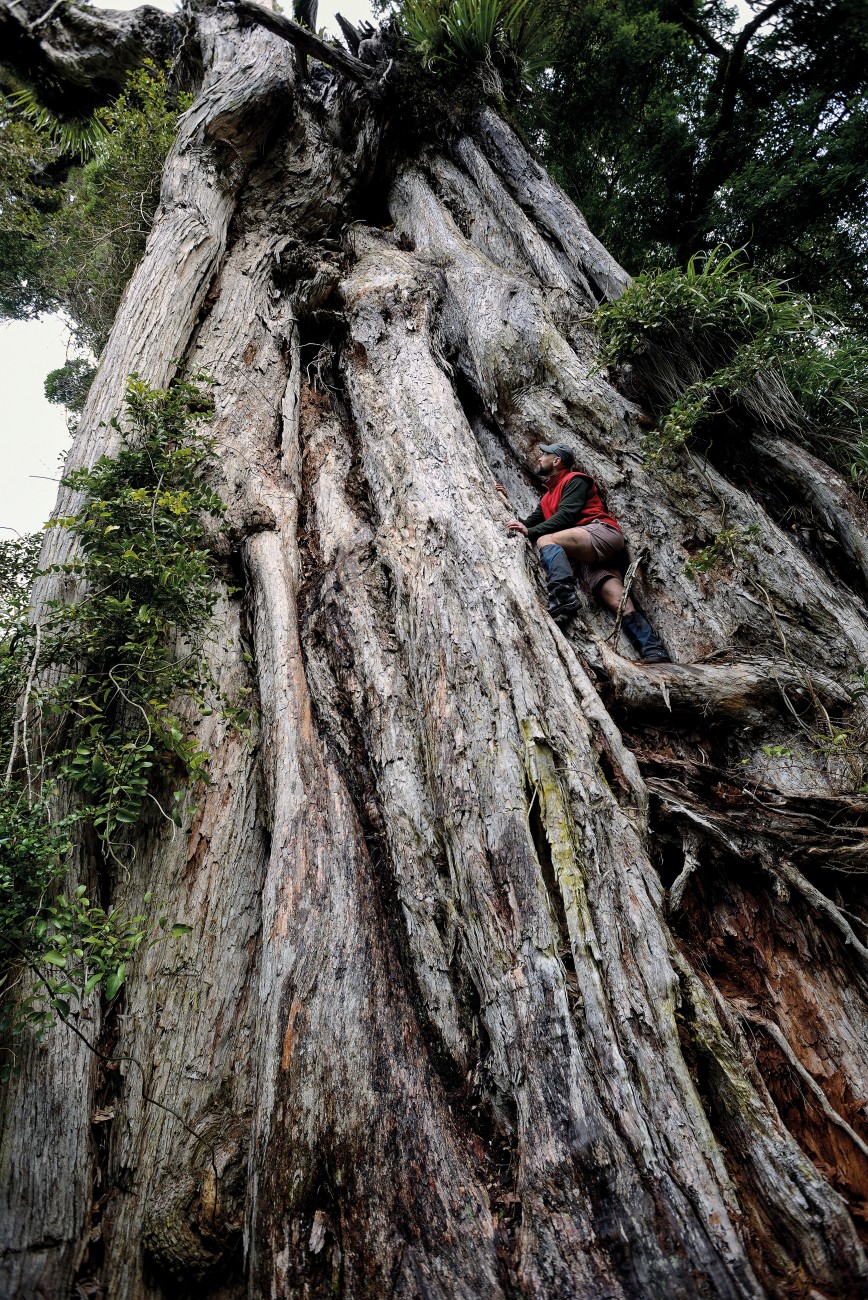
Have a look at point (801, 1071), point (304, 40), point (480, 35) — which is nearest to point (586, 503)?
point (801, 1071)

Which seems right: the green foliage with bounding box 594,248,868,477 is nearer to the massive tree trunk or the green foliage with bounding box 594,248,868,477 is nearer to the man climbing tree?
the massive tree trunk

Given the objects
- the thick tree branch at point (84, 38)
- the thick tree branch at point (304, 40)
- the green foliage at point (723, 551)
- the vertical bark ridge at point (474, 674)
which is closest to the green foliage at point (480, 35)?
the thick tree branch at point (304, 40)

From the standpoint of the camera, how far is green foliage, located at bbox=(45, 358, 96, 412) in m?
8.70

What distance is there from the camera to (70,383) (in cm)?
946

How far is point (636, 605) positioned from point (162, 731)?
286 cm

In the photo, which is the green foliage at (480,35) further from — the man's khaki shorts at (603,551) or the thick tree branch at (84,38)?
the man's khaki shorts at (603,551)

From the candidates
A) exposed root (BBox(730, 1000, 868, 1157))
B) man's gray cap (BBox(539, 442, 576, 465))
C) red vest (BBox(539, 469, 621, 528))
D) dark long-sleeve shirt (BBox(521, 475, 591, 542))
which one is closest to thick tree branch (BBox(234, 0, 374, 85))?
man's gray cap (BBox(539, 442, 576, 465))

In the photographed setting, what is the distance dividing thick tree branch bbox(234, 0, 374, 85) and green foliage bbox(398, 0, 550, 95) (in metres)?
1.03

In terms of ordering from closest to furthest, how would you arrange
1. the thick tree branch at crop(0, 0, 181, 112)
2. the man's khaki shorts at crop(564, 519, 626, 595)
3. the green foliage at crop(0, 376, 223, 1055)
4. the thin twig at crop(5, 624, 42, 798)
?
the green foliage at crop(0, 376, 223, 1055) < the thin twig at crop(5, 624, 42, 798) < the man's khaki shorts at crop(564, 519, 626, 595) < the thick tree branch at crop(0, 0, 181, 112)

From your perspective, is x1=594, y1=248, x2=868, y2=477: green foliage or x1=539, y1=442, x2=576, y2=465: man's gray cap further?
x1=539, y1=442, x2=576, y2=465: man's gray cap

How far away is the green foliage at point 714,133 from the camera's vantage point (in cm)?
682

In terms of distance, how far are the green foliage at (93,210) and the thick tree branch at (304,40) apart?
3.45ft

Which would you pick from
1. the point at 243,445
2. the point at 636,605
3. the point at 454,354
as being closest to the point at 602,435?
the point at 636,605

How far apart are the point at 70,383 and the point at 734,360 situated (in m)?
9.21
